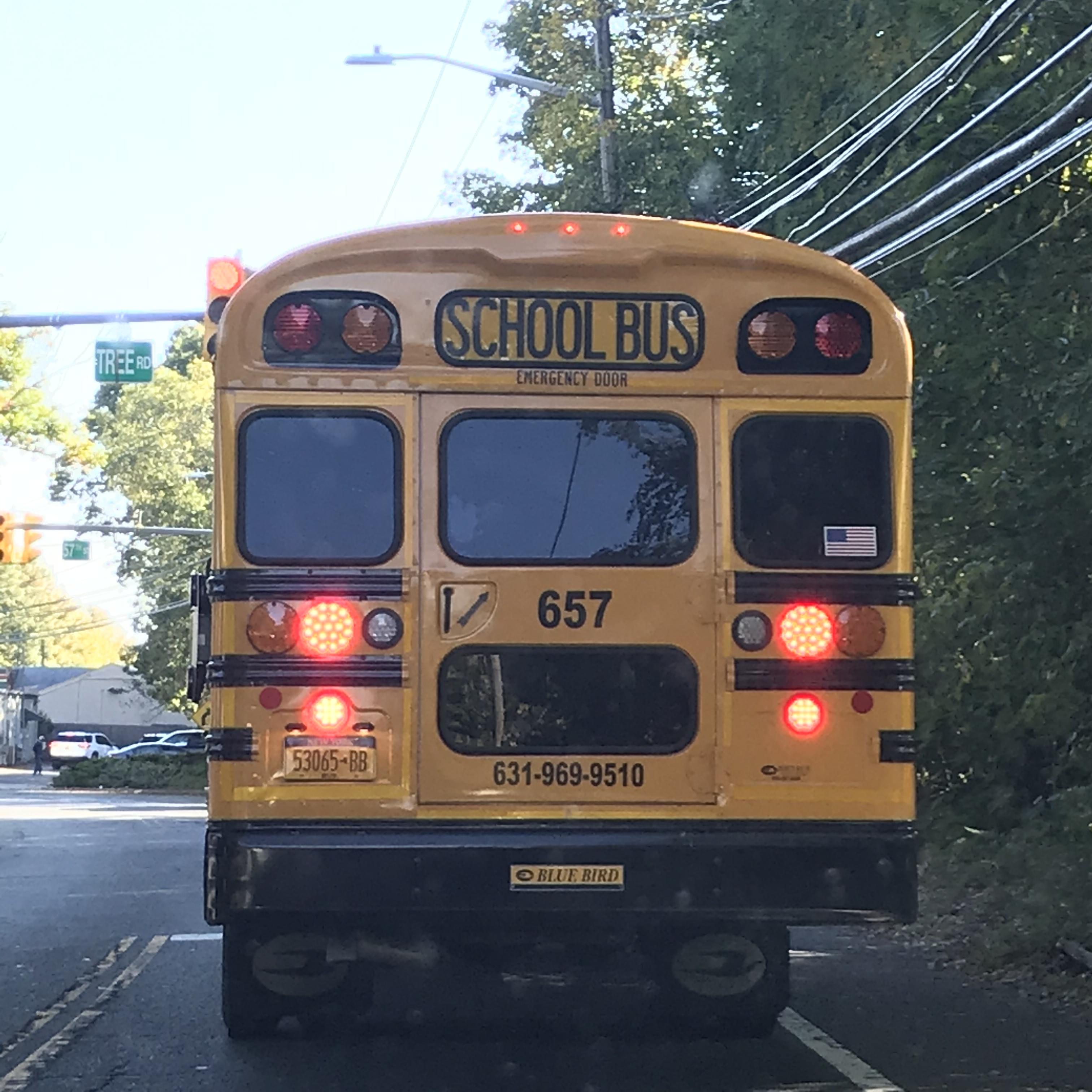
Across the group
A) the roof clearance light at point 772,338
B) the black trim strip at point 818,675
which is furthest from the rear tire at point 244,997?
the roof clearance light at point 772,338

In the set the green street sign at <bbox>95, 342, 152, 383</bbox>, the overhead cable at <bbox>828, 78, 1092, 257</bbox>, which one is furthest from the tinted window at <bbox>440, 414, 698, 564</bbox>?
the green street sign at <bbox>95, 342, 152, 383</bbox>

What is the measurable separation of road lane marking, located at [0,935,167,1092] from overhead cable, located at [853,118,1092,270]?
663 cm

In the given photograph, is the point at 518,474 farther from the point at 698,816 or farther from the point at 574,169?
the point at 574,169

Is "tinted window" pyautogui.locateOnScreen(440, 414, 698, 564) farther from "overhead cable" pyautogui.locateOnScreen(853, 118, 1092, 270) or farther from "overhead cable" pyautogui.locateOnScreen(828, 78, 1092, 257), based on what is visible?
"overhead cable" pyautogui.locateOnScreen(853, 118, 1092, 270)

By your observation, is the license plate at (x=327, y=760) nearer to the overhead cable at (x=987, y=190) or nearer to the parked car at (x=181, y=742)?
the overhead cable at (x=987, y=190)

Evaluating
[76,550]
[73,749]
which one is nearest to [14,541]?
[76,550]

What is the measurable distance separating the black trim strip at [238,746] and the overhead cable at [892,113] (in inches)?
259

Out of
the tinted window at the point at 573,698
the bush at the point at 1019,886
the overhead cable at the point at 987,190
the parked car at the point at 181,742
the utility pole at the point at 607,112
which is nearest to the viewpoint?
the tinted window at the point at 573,698

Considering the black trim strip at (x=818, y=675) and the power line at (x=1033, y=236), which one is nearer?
the black trim strip at (x=818, y=675)

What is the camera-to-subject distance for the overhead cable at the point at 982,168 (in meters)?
9.68

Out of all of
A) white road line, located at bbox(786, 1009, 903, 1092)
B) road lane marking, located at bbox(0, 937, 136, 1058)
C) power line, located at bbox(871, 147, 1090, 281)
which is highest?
power line, located at bbox(871, 147, 1090, 281)

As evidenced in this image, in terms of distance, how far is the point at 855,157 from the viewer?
57.0ft

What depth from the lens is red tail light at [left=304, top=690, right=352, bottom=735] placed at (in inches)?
261

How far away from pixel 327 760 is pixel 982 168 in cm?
595
